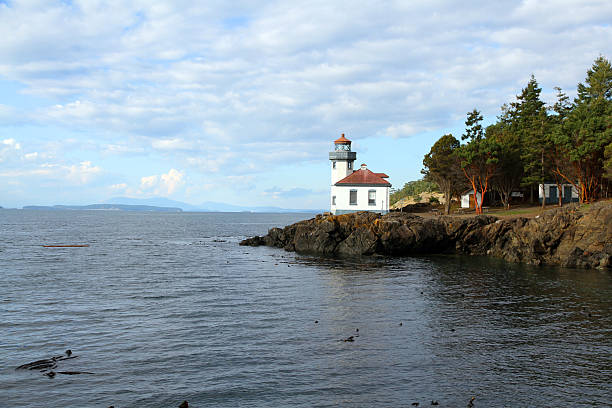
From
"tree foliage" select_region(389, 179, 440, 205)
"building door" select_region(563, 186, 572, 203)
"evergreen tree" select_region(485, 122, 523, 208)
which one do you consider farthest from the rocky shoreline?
"tree foliage" select_region(389, 179, 440, 205)

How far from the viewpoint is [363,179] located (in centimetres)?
6438

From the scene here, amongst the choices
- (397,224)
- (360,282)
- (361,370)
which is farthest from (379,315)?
(397,224)

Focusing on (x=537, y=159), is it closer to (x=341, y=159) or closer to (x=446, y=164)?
(x=446, y=164)

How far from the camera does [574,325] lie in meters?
20.6

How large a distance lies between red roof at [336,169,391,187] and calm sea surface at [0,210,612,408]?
29117 millimetres

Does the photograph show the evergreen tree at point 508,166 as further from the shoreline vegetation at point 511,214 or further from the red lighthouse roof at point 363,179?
the red lighthouse roof at point 363,179

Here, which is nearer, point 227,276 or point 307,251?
point 227,276

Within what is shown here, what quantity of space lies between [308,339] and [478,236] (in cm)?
3648

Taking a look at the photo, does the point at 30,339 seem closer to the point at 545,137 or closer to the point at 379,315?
the point at 379,315

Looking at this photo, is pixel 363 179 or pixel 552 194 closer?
pixel 363 179

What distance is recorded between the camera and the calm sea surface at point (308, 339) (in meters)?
13.5

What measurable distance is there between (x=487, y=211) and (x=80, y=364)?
2356 inches

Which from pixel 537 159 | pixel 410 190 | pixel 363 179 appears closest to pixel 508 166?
pixel 537 159

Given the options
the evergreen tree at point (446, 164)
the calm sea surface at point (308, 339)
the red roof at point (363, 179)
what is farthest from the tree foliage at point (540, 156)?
the calm sea surface at point (308, 339)
